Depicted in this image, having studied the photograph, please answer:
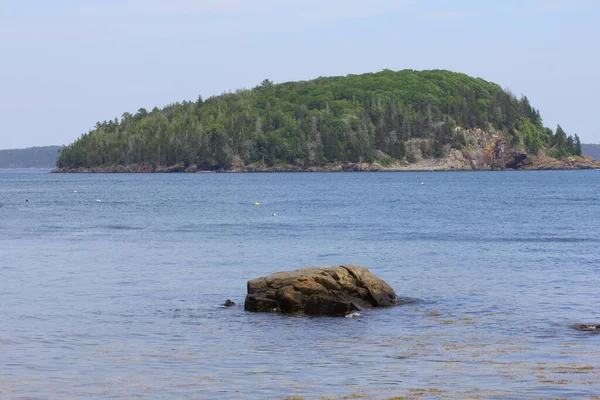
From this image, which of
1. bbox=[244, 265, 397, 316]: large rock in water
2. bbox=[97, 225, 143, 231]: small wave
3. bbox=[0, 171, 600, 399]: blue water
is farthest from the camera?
bbox=[97, 225, 143, 231]: small wave

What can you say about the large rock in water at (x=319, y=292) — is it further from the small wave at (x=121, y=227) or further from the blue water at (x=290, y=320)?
the small wave at (x=121, y=227)

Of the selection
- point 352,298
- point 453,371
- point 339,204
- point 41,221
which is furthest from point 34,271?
point 339,204

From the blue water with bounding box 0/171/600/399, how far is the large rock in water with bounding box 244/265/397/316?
0.92 meters

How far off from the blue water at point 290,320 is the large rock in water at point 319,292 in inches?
36.1

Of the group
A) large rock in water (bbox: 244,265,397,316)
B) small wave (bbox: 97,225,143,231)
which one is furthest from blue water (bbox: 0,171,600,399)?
small wave (bbox: 97,225,143,231)

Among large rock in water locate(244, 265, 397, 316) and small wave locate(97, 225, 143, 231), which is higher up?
large rock in water locate(244, 265, 397, 316)

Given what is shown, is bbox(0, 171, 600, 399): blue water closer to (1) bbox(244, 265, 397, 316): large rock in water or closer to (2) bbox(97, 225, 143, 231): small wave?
(1) bbox(244, 265, 397, 316): large rock in water

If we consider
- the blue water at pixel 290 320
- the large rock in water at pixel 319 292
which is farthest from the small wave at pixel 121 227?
the large rock in water at pixel 319 292

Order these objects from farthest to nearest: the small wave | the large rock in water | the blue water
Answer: the small wave
the large rock in water
the blue water

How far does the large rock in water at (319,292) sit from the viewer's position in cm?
2984

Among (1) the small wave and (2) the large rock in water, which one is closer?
(2) the large rock in water

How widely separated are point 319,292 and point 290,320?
1.93 metres

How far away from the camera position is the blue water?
19438 millimetres

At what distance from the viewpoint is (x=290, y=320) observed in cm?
2875
